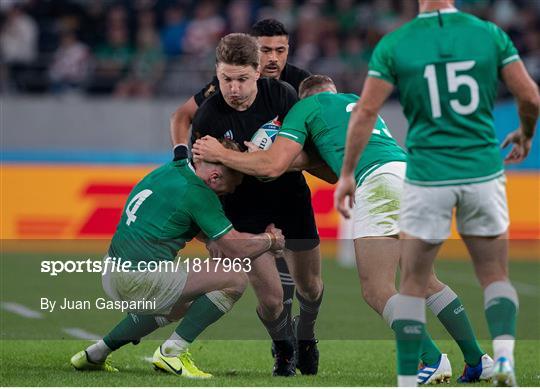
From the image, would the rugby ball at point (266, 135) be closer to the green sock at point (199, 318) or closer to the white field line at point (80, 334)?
the green sock at point (199, 318)

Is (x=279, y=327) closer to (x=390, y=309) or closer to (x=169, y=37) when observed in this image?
(x=390, y=309)

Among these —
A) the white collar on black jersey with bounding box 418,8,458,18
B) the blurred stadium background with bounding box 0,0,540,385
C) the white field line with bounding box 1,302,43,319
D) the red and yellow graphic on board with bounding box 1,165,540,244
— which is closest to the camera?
the white collar on black jersey with bounding box 418,8,458,18

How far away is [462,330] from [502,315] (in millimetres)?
1408

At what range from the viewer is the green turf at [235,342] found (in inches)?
281

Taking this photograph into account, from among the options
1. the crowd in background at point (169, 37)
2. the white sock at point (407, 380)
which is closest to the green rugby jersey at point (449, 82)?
the white sock at point (407, 380)

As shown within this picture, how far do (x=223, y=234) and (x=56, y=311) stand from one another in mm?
4186

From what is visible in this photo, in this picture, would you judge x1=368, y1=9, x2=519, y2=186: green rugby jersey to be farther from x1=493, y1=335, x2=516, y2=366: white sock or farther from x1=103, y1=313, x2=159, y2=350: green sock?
x1=103, y1=313, x2=159, y2=350: green sock

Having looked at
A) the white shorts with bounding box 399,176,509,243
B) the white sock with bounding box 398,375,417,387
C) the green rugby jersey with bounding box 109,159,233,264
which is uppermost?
the white shorts with bounding box 399,176,509,243

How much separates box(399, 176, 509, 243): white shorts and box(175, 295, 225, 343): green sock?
185 cm

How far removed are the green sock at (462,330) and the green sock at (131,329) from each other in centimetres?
185

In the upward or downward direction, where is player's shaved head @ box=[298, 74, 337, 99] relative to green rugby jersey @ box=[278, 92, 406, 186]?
upward

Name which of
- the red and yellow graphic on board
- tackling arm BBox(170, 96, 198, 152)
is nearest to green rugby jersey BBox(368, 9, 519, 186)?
tackling arm BBox(170, 96, 198, 152)

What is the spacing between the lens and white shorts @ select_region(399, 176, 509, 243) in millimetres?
5672

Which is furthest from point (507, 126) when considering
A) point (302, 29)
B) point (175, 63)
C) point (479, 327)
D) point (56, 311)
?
point (56, 311)
